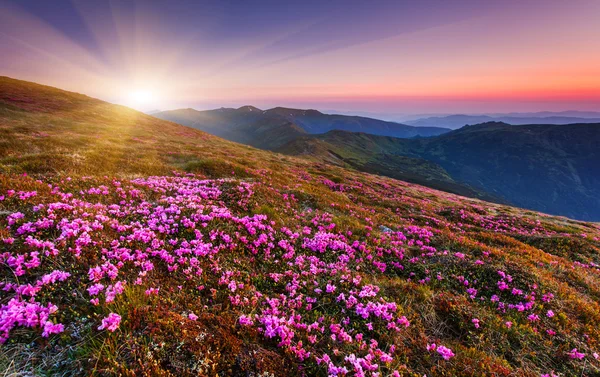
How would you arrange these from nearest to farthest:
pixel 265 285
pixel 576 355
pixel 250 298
A: pixel 576 355 < pixel 250 298 < pixel 265 285

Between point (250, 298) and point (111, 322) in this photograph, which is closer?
point (111, 322)

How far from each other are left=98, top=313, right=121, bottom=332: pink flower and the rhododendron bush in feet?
0.05

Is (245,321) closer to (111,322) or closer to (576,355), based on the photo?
(111,322)

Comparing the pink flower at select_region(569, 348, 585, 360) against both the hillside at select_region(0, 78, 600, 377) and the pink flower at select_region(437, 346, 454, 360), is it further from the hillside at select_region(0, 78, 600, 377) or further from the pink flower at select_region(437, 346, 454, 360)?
the pink flower at select_region(437, 346, 454, 360)

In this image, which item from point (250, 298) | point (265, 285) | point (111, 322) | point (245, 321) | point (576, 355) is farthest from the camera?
point (265, 285)

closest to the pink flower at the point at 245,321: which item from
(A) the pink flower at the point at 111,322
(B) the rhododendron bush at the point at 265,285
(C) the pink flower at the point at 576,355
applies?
(B) the rhododendron bush at the point at 265,285

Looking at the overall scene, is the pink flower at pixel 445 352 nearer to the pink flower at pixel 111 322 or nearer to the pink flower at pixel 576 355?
the pink flower at pixel 576 355

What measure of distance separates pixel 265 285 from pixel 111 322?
11.2 feet

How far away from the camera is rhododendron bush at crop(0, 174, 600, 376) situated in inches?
178

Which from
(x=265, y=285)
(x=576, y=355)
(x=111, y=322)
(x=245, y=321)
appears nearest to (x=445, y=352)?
(x=576, y=355)

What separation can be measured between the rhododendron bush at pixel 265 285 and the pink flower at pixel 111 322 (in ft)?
0.05

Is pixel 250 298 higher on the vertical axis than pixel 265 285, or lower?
higher

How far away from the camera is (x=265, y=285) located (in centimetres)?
660

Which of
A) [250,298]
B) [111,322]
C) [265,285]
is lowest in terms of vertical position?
[265,285]
